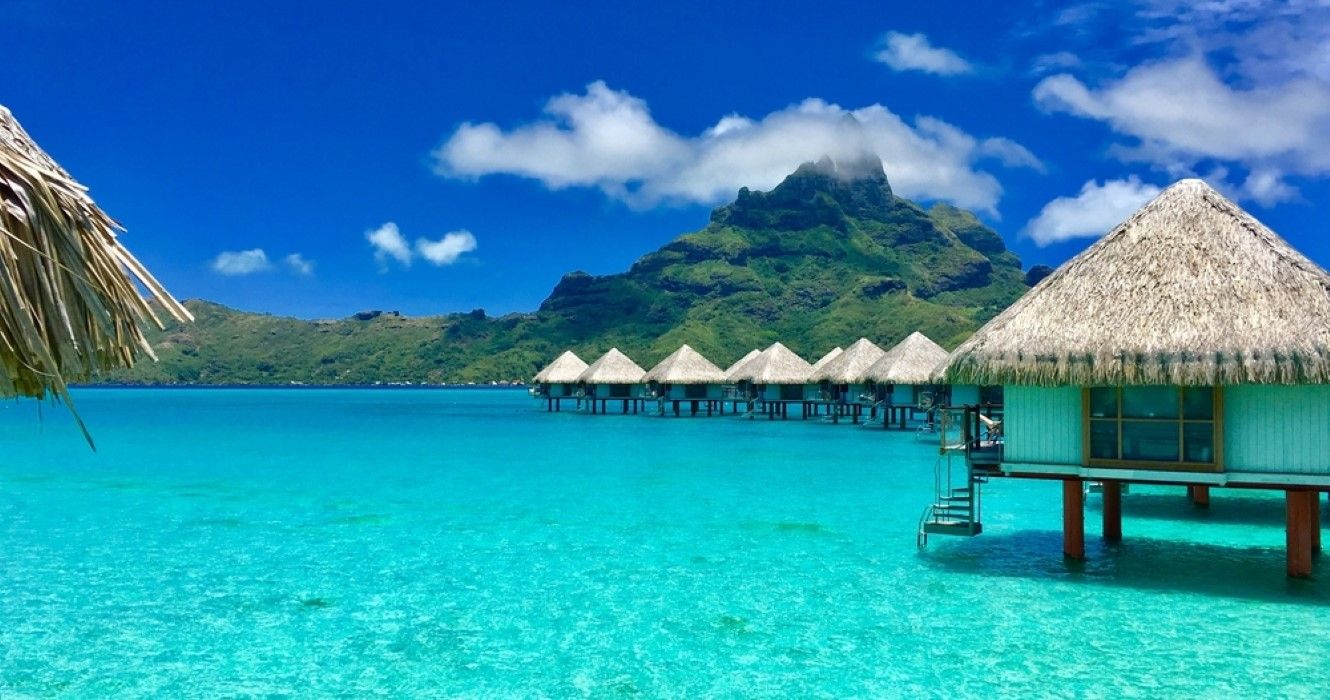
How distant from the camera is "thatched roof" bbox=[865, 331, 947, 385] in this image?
125 ft

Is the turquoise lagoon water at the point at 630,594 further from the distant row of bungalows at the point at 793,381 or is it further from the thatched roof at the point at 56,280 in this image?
the distant row of bungalows at the point at 793,381

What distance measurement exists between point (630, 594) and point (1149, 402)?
6.41 m

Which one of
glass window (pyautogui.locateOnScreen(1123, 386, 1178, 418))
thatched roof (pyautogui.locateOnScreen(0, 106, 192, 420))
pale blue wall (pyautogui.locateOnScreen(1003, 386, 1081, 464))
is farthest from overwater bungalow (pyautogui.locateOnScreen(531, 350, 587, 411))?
thatched roof (pyautogui.locateOnScreen(0, 106, 192, 420))

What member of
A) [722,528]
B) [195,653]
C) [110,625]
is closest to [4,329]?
[195,653]

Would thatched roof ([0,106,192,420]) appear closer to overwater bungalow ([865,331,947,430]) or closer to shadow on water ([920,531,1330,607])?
shadow on water ([920,531,1330,607])

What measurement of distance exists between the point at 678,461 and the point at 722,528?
11915 mm

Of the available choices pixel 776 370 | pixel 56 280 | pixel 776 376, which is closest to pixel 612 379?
pixel 776 370

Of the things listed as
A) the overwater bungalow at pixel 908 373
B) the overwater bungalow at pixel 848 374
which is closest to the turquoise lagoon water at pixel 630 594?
the overwater bungalow at pixel 908 373

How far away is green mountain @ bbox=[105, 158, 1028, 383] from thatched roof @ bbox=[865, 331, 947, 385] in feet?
187

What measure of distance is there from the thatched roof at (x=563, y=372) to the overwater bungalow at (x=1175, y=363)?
1863 inches

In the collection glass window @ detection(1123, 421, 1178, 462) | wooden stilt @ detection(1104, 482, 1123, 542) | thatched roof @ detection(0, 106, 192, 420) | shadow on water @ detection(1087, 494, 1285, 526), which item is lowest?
shadow on water @ detection(1087, 494, 1285, 526)

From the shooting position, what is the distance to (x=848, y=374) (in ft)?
136

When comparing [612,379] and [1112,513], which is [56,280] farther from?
[612,379]

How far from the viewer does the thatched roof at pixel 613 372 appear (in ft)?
180
